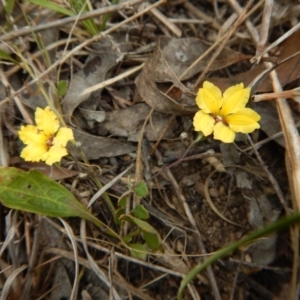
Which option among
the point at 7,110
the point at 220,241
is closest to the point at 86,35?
the point at 7,110

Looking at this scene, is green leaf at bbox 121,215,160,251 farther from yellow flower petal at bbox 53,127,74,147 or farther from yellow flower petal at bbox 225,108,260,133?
yellow flower petal at bbox 225,108,260,133

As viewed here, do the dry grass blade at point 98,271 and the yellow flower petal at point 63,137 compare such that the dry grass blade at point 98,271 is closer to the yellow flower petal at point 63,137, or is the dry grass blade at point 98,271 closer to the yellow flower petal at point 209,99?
the yellow flower petal at point 63,137

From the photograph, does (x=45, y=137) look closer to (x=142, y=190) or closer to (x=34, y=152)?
(x=34, y=152)

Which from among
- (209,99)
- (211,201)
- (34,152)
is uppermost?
(209,99)

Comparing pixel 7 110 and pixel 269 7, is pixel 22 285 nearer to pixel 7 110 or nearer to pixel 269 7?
pixel 7 110

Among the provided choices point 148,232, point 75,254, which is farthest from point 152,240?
point 75,254

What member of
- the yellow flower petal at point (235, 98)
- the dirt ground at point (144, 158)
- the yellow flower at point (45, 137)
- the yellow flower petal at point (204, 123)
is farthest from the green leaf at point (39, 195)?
the yellow flower petal at point (235, 98)

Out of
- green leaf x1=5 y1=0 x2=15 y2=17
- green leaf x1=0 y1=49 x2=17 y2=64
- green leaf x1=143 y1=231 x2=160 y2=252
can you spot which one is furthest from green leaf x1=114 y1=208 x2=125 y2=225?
Result: green leaf x1=5 y1=0 x2=15 y2=17
